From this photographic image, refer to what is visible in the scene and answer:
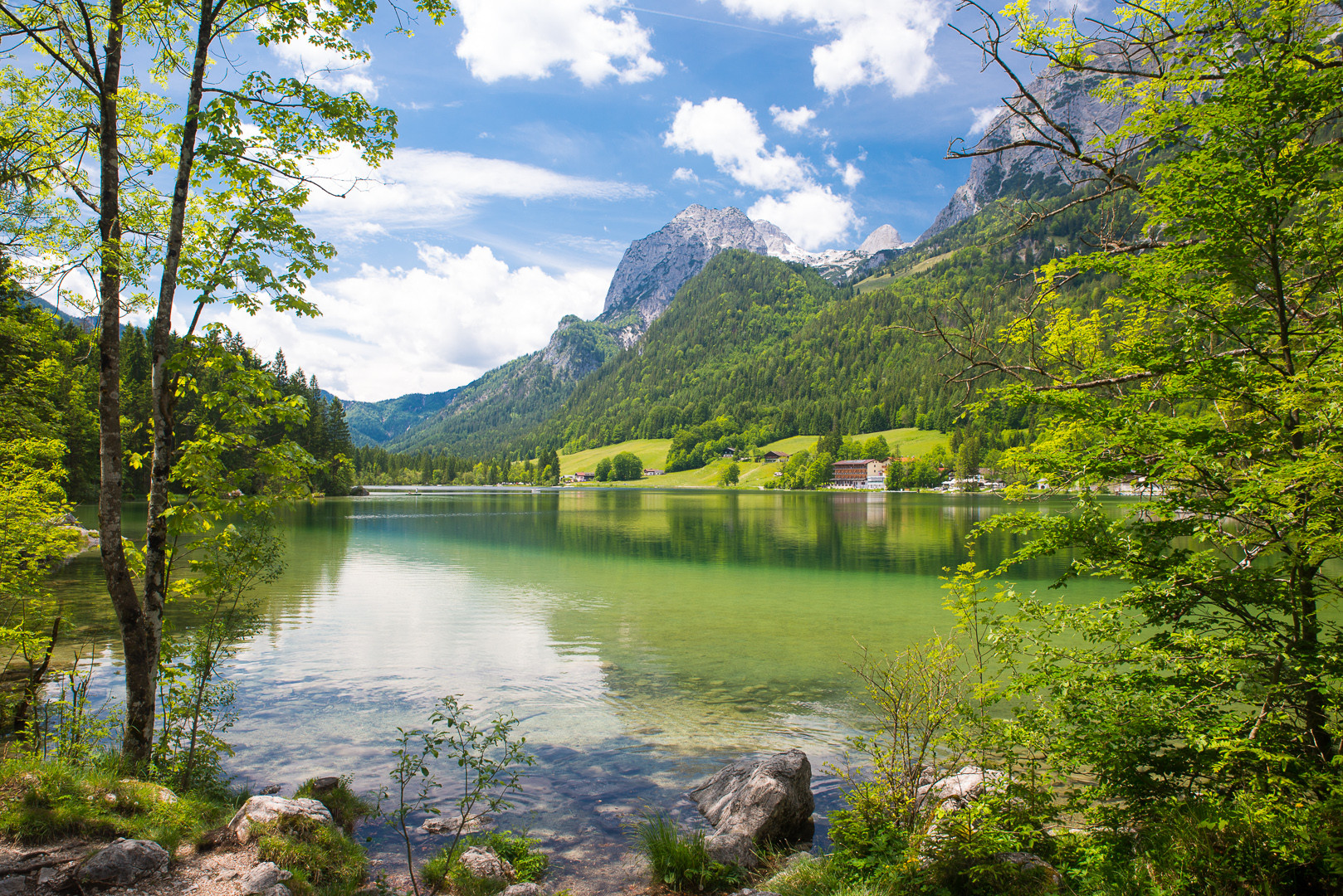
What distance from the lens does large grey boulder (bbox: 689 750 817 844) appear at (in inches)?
340

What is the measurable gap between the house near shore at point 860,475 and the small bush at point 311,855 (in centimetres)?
18345

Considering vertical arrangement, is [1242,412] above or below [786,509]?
above

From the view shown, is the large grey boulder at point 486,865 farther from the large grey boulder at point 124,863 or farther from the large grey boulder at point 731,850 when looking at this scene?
the large grey boulder at point 124,863

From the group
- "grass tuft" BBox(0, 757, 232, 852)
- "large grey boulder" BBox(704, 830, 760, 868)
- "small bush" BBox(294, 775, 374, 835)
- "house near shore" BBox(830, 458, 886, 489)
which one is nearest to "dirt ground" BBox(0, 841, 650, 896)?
"grass tuft" BBox(0, 757, 232, 852)

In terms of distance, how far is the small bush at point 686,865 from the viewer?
7.40 m

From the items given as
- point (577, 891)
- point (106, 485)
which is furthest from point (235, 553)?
point (577, 891)

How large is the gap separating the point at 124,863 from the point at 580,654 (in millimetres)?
13827

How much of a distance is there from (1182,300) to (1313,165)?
4.66 ft

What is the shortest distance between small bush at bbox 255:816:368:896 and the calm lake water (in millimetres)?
2539

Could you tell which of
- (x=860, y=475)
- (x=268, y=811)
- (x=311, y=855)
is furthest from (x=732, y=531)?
(x=860, y=475)

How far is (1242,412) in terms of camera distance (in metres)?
7.54

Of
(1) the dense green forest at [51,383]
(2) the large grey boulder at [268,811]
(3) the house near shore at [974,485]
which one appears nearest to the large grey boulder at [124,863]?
(2) the large grey boulder at [268,811]

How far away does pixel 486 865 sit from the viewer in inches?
292

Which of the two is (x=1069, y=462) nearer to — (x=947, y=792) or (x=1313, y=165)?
(x=1313, y=165)
